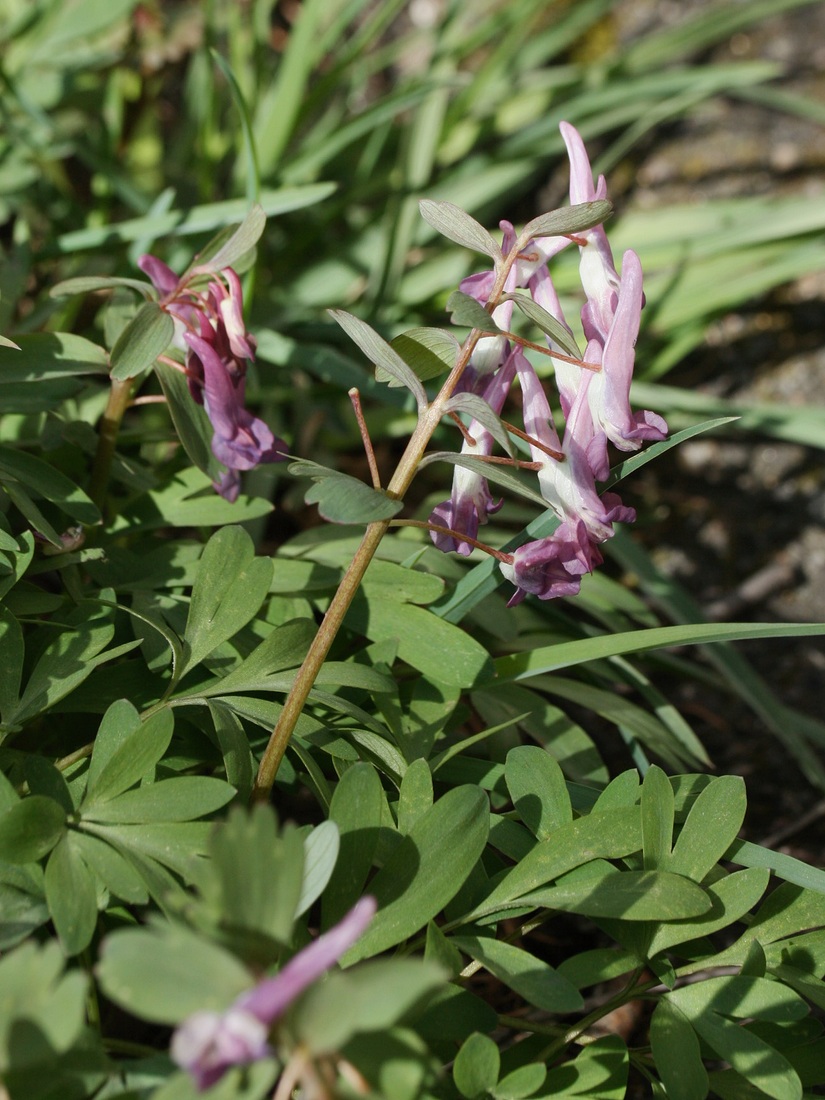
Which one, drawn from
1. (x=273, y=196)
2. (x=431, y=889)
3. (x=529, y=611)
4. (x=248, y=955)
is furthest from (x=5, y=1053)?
(x=273, y=196)

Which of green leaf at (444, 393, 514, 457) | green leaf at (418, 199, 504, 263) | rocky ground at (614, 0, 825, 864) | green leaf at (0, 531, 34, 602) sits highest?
green leaf at (418, 199, 504, 263)

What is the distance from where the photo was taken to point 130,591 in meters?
1.08

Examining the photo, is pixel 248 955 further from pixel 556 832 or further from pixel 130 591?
pixel 130 591

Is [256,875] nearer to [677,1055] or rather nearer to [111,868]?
[111,868]

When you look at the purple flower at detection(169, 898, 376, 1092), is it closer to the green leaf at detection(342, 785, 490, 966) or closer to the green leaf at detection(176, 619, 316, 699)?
the green leaf at detection(342, 785, 490, 966)

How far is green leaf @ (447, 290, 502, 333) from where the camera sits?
2.48 ft

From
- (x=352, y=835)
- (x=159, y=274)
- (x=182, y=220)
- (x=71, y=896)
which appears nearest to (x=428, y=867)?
(x=352, y=835)

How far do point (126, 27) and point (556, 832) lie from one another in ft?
7.25

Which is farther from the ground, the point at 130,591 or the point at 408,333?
the point at 408,333

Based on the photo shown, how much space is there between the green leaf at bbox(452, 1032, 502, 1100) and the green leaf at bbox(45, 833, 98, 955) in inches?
11.3

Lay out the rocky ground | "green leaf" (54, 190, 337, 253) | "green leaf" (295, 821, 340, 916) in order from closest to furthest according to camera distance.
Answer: "green leaf" (295, 821, 340, 916) → "green leaf" (54, 190, 337, 253) → the rocky ground

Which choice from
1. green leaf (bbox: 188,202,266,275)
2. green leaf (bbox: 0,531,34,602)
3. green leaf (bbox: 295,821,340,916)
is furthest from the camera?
green leaf (bbox: 188,202,266,275)

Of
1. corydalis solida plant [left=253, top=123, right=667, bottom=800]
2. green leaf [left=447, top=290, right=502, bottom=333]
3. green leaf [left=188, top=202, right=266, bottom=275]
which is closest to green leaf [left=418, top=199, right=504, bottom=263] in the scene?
corydalis solida plant [left=253, top=123, right=667, bottom=800]

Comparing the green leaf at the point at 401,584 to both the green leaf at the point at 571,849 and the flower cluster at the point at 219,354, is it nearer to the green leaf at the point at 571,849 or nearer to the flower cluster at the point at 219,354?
the flower cluster at the point at 219,354
